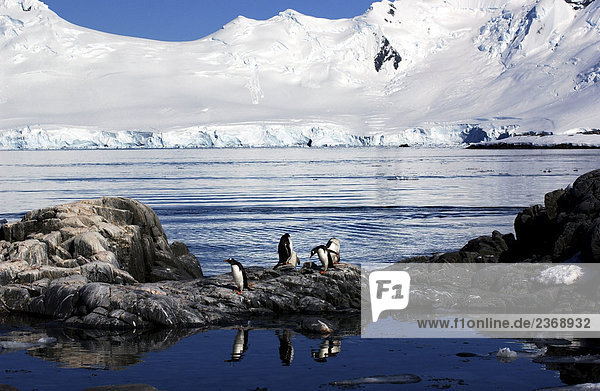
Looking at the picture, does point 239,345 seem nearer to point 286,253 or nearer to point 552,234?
point 286,253

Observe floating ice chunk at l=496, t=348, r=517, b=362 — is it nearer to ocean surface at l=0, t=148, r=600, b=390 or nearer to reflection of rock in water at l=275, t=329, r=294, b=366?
ocean surface at l=0, t=148, r=600, b=390

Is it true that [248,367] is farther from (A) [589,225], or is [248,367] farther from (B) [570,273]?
(A) [589,225]

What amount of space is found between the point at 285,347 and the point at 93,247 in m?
5.55

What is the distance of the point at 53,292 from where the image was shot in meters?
12.6

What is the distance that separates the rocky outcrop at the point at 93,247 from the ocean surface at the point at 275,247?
1.76m

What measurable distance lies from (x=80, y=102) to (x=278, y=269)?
611 ft

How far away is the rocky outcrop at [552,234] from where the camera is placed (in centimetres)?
1480

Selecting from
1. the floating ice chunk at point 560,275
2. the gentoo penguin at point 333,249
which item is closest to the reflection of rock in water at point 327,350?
the gentoo penguin at point 333,249

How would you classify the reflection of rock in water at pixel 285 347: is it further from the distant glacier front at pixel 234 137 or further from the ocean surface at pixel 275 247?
the distant glacier front at pixel 234 137

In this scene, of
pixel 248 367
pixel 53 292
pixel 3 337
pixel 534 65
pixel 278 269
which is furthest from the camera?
pixel 534 65

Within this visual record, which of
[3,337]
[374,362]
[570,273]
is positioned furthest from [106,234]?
[570,273]

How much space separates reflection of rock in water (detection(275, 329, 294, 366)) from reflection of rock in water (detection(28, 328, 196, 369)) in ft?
4.50

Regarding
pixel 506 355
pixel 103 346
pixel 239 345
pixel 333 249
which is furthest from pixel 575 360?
pixel 333 249

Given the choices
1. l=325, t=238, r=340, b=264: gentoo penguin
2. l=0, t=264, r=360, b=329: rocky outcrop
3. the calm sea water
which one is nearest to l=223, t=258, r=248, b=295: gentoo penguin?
l=0, t=264, r=360, b=329: rocky outcrop
